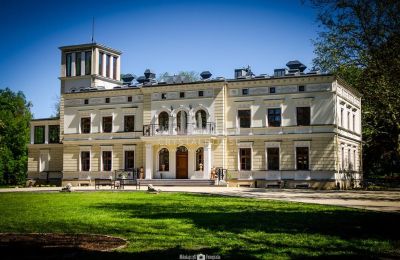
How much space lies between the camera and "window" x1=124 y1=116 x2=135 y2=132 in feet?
120

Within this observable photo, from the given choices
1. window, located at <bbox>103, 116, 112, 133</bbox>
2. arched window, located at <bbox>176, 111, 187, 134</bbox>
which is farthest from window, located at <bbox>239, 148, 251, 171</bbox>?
window, located at <bbox>103, 116, 112, 133</bbox>

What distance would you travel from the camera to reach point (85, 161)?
37.7m

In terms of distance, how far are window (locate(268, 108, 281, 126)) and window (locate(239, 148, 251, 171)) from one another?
281 cm

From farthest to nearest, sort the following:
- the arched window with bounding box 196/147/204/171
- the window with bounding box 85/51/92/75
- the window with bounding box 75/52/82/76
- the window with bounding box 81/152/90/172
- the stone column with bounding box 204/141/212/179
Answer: the window with bounding box 75/52/82/76
the window with bounding box 85/51/92/75
the window with bounding box 81/152/90/172
the arched window with bounding box 196/147/204/171
the stone column with bounding box 204/141/212/179

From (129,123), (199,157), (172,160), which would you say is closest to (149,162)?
(172,160)

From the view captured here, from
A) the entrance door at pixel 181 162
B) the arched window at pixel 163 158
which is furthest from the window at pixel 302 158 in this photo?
the arched window at pixel 163 158

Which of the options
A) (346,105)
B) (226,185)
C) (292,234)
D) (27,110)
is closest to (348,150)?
(346,105)

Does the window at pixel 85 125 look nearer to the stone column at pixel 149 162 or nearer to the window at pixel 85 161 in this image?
the window at pixel 85 161

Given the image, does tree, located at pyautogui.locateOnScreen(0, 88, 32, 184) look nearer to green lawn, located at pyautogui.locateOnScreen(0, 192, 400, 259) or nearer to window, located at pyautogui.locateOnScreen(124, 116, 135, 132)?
window, located at pyautogui.locateOnScreen(124, 116, 135, 132)

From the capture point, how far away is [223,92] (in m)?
33.4

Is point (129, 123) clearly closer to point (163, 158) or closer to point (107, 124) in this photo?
point (107, 124)

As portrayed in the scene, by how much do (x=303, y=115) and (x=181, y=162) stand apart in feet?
34.7

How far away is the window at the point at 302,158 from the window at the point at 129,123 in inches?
563

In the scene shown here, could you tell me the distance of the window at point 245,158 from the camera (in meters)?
33.0
